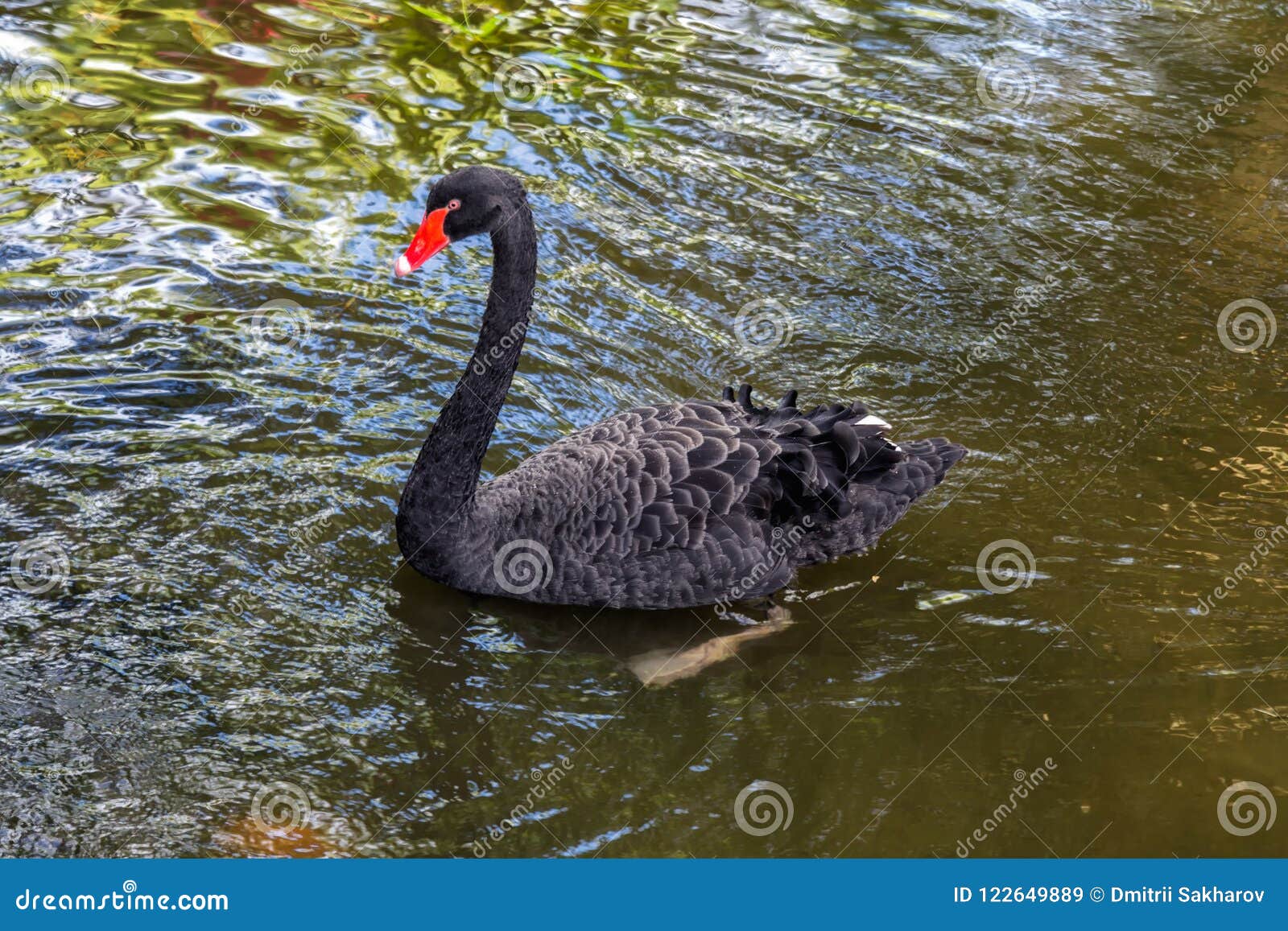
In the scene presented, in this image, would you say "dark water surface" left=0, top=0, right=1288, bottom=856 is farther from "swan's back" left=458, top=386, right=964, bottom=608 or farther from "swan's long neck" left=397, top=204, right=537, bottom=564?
"swan's long neck" left=397, top=204, right=537, bottom=564

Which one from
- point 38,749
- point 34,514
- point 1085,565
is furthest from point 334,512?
point 1085,565

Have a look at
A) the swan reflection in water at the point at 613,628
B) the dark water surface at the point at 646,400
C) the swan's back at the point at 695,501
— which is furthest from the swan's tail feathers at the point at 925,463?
the swan reflection in water at the point at 613,628

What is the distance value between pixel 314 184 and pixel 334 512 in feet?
9.77

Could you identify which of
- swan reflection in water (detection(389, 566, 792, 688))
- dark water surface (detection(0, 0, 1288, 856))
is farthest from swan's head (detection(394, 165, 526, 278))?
swan reflection in water (detection(389, 566, 792, 688))

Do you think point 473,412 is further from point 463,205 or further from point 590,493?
point 463,205

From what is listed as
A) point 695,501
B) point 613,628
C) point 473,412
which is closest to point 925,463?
point 695,501

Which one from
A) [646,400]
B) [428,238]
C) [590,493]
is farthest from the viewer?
[646,400]

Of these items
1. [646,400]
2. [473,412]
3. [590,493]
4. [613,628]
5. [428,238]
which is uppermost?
[428,238]

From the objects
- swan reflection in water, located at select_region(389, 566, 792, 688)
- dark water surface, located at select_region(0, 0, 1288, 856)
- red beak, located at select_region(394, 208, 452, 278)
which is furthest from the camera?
swan reflection in water, located at select_region(389, 566, 792, 688)

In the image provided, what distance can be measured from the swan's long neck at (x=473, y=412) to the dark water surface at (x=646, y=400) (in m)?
0.35

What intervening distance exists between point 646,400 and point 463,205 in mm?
1818

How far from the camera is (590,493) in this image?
5.41m

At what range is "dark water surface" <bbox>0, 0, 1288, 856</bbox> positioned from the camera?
466 centimetres

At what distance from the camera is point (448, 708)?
491 cm
